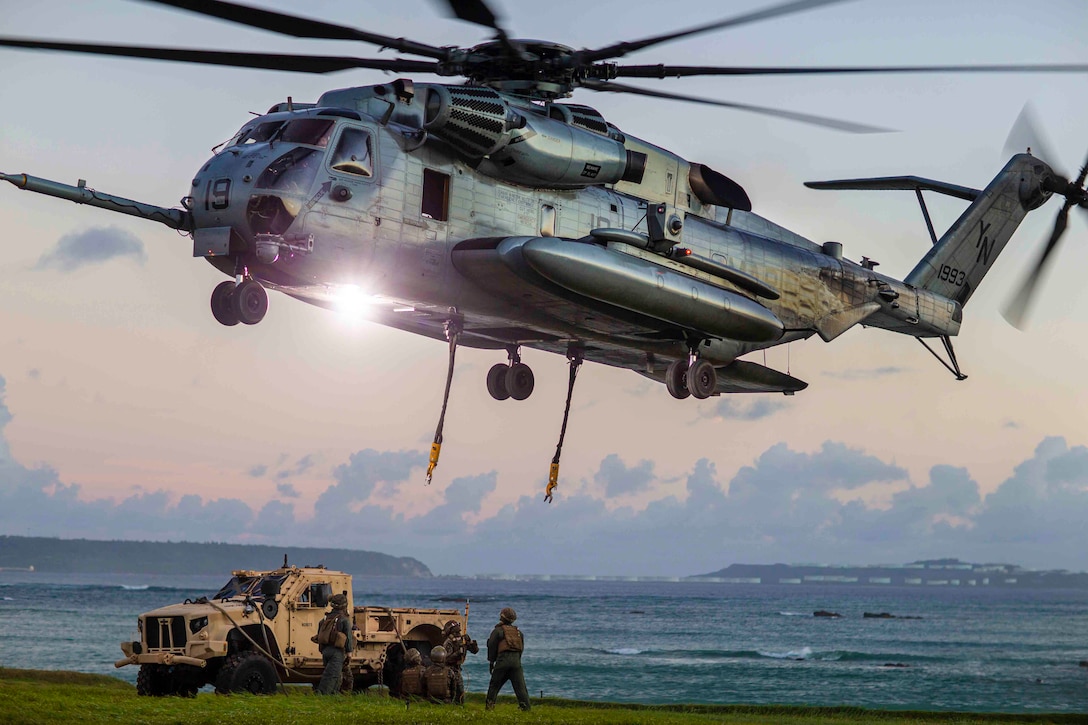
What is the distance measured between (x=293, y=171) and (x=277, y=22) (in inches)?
108

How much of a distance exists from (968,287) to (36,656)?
47956 millimetres

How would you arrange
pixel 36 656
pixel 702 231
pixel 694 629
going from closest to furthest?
1. pixel 702 231
2. pixel 36 656
3. pixel 694 629

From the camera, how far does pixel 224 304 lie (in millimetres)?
15031

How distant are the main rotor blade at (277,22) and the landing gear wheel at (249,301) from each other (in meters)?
3.23

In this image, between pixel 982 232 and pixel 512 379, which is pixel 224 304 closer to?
pixel 512 379

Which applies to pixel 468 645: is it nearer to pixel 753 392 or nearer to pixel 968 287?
pixel 753 392

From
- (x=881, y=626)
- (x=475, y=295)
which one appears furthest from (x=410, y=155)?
(x=881, y=626)

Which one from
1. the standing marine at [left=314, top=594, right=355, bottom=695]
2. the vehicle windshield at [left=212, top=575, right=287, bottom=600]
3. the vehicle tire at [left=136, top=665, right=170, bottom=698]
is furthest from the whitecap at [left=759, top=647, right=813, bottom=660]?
the standing marine at [left=314, top=594, right=355, bottom=695]

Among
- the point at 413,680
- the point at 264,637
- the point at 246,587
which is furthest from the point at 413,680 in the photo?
the point at 246,587

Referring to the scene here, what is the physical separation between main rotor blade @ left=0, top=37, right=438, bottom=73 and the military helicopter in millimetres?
25

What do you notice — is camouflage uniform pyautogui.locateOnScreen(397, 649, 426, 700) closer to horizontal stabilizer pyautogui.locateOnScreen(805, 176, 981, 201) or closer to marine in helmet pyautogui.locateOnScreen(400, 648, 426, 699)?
marine in helmet pyautogui.locateOnScreen(400, 648, 426, 699)

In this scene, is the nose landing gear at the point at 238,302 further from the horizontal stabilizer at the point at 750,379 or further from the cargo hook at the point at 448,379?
the horizontal stabilizer at the point at 750,379

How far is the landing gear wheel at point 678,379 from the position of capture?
64.6 feet

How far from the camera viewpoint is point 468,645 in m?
15.7
